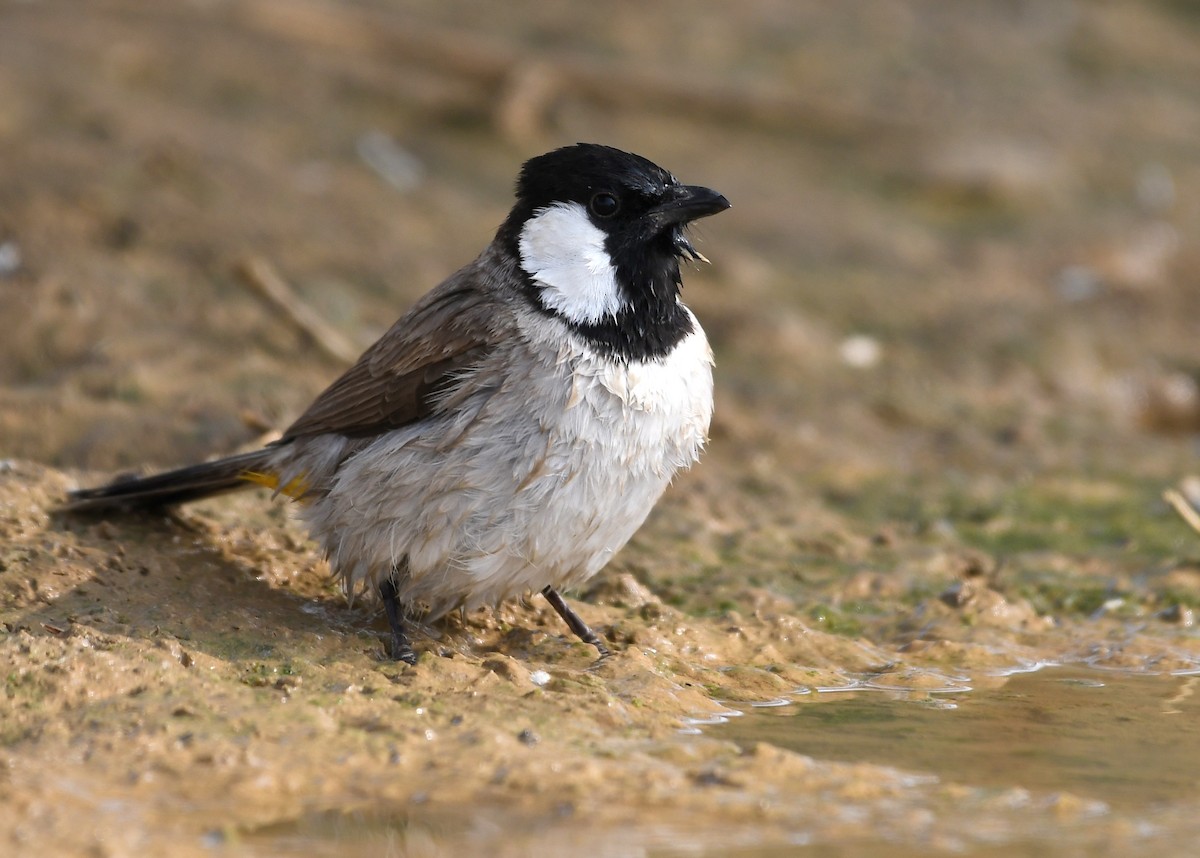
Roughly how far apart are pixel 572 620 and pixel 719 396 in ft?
9.06

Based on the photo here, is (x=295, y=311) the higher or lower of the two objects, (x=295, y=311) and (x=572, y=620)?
the higher

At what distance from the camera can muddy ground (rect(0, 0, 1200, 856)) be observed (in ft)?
11.8

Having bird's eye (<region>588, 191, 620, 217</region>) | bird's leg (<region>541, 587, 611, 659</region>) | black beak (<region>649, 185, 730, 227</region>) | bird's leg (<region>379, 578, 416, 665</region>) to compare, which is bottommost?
bird's leg (<region>379, 578, 416, 665</region>)

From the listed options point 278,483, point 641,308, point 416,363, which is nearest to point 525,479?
point 416,363

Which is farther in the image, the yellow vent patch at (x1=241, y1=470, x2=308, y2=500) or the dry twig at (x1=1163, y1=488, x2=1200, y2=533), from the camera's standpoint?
the dry twig at (x1=1163, y1=488, x2=1200, y2=533)

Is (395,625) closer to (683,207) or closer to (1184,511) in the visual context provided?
(683,207)

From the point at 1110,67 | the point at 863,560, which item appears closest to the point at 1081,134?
the point at 1110,67

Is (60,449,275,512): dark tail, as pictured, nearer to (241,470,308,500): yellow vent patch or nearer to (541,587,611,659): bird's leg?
(241,470,308,500): yellow vent patch

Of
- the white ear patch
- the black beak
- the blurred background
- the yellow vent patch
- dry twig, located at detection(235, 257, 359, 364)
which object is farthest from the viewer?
dry twig, located at detection(235, 257, 359, 364)

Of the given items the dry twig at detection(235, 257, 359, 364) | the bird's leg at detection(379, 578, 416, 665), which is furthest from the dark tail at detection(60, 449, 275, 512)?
the dry twig at detection(235, 257, 359, 364)

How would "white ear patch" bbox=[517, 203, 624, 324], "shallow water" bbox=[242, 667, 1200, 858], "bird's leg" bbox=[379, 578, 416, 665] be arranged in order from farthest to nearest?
"white ear patch" bbox=[517, 203, 624, 324] → "bird's leg" bbox=[379, 578, 416, 665] → "shallow water" bbox=[242, 667, 1200, 858]

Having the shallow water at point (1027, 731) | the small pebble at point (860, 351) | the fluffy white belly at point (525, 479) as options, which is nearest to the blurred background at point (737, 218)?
the small pebble at point (860, 351)

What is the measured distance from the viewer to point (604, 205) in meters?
4.73

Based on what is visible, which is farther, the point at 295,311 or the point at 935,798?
the point at 295,311
